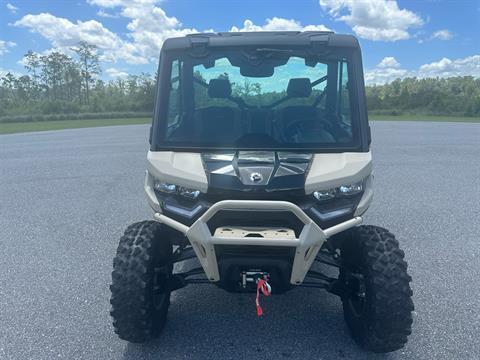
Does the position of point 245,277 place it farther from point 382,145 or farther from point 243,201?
point 382,145

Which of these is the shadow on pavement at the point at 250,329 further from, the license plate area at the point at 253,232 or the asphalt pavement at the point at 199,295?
the license plate area at the point at 253,232

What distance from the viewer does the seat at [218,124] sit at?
2844mm

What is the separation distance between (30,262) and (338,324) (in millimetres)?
3336

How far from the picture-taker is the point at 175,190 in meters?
2.64

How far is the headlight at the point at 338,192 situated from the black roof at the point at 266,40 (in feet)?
3.24

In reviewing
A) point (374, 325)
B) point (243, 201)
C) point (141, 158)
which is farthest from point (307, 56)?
point (141, 158)

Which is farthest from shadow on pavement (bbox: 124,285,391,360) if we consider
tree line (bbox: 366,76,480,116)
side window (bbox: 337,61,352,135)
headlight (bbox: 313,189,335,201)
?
tree line (bbox: 366,76,480,116)

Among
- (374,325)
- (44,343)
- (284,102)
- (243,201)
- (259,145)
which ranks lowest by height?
(44,343)

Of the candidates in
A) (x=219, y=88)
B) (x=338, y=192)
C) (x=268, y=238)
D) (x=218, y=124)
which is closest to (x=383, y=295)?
(x=338, y=192)

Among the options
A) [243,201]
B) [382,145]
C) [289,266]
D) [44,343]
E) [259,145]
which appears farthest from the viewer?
[382,145]

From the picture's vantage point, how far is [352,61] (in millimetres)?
2789

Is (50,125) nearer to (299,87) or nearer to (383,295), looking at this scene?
(299,87)

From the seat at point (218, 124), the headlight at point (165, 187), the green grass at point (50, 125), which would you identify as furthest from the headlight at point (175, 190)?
the green grass at point (50, 125)

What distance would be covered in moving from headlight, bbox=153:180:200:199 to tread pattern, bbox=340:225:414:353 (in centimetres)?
123
